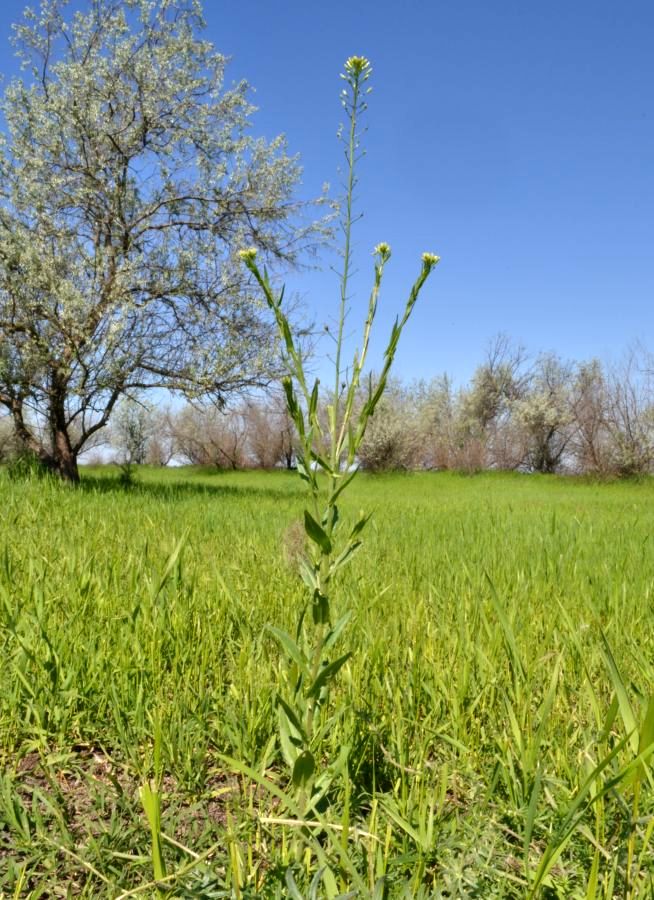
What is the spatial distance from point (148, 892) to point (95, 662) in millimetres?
839

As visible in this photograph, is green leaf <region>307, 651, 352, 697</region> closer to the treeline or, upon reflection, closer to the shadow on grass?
the shadow on grass

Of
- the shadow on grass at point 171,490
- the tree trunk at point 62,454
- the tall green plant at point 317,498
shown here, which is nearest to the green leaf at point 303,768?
the tall green plant at point 317,498

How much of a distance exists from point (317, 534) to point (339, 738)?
0.84 metres

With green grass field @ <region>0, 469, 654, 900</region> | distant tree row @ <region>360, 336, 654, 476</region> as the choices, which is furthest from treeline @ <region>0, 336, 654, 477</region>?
green grass field @ <region>0, 469, 654, 900</region>

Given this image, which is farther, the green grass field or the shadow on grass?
the shadow on grass

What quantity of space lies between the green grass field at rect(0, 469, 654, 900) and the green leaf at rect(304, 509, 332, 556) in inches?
13.1

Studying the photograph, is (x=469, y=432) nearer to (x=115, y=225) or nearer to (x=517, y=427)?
(x=517, y=427)

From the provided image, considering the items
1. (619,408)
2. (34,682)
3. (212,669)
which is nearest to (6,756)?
(34,682)

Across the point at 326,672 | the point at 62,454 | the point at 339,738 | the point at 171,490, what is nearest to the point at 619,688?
the point at 326,672

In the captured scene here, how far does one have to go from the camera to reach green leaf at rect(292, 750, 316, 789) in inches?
32.5

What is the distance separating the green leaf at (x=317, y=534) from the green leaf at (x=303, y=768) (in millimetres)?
281

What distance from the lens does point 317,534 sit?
2.72 ft

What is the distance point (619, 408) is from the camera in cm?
2097

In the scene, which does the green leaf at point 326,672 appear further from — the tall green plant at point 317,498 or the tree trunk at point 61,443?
the tree trunk at point 61,443
